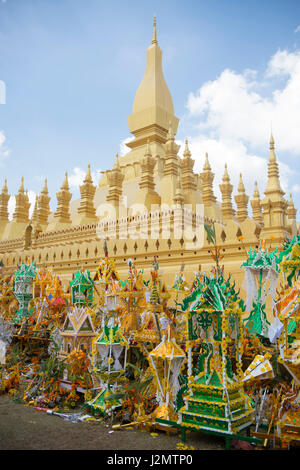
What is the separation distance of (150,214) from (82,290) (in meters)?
6.31

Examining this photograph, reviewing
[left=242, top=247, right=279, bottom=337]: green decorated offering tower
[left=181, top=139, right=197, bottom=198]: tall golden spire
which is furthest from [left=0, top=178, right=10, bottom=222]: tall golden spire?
[left=242, top=247, right=279, bottom=337]: green decorated offering tower

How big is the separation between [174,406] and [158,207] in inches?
413

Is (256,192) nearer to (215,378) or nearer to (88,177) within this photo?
(88,177)

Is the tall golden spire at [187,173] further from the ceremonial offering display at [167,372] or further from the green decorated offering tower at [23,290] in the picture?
the ceremonial offering display at [167,372]

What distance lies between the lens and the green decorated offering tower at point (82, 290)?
757 cm

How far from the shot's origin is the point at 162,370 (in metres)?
4.75

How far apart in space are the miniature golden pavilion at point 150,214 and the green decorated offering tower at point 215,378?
502 centimetres

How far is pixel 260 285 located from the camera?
7.22 metres

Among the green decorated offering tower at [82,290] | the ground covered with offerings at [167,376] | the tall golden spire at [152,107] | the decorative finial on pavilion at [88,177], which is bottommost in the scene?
the ground covered with offerings at [167,376]

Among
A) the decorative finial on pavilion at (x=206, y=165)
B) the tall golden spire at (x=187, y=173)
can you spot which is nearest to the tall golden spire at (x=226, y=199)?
the decorative finial on pavilion at (x=206, y=165)

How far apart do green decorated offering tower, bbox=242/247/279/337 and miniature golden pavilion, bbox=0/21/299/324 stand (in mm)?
1820

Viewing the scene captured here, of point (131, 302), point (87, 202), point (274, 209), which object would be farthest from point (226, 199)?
point (131, 302)

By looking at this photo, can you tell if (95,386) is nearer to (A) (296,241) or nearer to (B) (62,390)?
(B) (62,390)

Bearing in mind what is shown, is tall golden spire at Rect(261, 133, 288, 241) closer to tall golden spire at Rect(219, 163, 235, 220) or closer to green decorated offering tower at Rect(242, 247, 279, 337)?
green decorated offering tower at Rect(242, 247, 279, 337)
